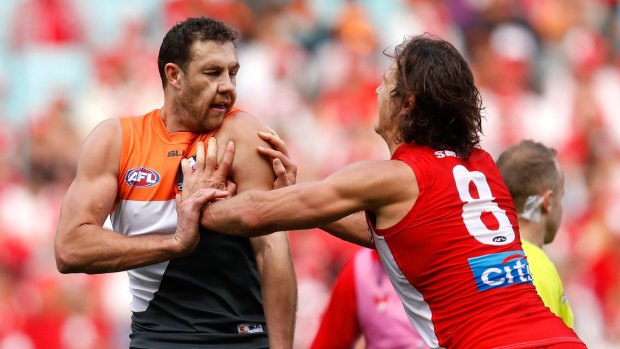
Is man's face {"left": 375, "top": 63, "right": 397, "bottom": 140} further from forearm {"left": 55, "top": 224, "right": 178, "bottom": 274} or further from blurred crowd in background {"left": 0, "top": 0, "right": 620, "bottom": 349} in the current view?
blurred crowd in background {"left": 0, "top": 0, "right": 620, "bottom": 349}

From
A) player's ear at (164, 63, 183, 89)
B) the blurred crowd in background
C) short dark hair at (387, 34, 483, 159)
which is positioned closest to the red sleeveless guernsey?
short dark hair at (387, 34, 483, 159)

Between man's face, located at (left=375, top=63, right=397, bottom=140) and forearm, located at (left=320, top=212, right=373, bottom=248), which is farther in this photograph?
forearm, located at (left=320, top=212, right=373, bottom=248)

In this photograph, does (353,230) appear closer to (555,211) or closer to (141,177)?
(141,177)

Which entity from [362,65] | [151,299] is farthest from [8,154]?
[151,299]

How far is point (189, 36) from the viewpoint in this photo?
16.8ft

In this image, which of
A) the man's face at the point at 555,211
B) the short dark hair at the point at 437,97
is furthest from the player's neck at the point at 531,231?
the short dark hair at the point at 437,97

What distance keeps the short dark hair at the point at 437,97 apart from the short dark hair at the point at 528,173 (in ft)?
4.01

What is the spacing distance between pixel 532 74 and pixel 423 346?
7992 mm

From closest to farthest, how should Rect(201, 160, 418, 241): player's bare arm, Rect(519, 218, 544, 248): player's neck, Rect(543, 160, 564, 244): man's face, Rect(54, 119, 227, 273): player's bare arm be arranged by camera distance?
Rect(201, 160, 418, 241): player's bare arm < Rect(54, 119, 227, 273): player's bare arm < Rect(519, 218, 544, 248): player's neck < Rect(543, 160, 564, 244): man's face

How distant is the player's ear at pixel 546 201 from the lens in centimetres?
584

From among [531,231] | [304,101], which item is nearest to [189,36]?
[531,231]

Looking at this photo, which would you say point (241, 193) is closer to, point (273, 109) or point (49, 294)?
point (49, 294)

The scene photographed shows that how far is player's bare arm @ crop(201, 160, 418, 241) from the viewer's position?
4387 mm

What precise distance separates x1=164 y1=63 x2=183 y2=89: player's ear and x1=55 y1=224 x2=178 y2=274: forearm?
2.54 ft
